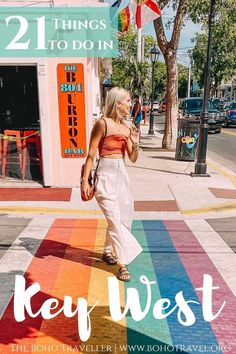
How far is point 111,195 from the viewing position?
447 centimetres

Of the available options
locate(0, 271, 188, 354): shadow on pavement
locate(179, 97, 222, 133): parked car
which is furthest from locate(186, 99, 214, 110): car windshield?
locate(0, 271, 188, 354): shadow on pavement

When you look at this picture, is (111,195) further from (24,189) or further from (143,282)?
(24,189)

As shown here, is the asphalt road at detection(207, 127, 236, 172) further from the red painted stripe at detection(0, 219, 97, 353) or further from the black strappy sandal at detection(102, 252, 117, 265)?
the black strappy sandal at detection(102, 252, 117, 265)

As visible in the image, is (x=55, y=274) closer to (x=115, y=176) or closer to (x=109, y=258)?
(x=109, y=258)

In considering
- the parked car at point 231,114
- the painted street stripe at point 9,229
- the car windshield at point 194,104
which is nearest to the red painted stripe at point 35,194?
the painted street stripe at point 9,229

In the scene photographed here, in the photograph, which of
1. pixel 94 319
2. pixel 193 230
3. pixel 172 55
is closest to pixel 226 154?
pixel 172 55

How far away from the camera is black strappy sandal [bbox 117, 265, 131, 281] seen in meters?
4.51

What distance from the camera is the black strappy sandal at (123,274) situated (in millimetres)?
4512

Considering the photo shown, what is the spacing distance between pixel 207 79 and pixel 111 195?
7439 millimetres

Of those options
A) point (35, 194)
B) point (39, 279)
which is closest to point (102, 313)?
point (39, 279)

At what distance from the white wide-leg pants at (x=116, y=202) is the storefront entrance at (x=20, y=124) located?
5.26 metres

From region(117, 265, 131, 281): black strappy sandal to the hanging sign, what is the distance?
4.96 meters

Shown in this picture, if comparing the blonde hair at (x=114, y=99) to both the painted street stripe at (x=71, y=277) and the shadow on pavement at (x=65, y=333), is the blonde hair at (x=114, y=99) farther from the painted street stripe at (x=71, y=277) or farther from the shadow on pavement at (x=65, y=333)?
→ the shadow on pavement at (x=65, y=333)

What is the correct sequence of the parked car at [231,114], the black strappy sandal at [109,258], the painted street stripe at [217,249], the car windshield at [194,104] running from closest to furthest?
1. the painted street stripe at [217,249]
2. the black strappy sandal at [109,258]
3. the car windshield at [194,104]
4. the parked car at [231,114]
